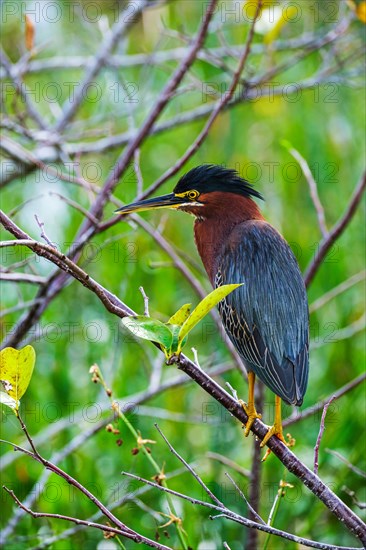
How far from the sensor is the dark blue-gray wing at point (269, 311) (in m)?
2.97

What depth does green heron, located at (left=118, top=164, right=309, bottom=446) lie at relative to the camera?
299 cm

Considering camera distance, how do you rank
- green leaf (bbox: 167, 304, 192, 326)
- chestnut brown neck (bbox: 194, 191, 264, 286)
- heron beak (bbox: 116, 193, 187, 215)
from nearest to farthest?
green leaf (bbox: 167, 304, 192, 326)
heron beak (bbox: 116, 193, 187, 215)
chestnut brown neck (bbox: 194, 191, 264, 286)

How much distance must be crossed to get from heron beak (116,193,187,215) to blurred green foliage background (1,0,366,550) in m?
0.17

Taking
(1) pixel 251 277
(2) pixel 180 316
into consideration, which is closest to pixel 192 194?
(1) pixel 251 277

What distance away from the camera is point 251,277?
3.20 m

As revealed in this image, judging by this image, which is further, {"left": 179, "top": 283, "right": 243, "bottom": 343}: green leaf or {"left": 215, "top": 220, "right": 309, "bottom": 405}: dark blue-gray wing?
{"left": 215, "top": 220, "right": 309, "bottom": 405}: dark blue-gray wing

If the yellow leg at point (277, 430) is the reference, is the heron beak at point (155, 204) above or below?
above

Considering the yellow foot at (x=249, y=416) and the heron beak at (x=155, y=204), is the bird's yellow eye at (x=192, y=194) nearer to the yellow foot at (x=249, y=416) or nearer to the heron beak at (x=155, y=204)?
the heron beak at (x=155, y=204)

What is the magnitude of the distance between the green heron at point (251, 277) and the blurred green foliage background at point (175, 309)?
0.28m

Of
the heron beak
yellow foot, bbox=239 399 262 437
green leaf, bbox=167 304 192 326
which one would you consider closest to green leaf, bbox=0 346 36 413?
green leaf, bbox=167 304 192 326

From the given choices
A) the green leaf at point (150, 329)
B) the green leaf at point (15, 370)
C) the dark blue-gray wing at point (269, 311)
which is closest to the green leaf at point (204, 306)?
the green leaf at point (150, 329)

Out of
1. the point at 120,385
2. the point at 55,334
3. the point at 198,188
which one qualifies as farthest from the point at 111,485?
the point at 198,188

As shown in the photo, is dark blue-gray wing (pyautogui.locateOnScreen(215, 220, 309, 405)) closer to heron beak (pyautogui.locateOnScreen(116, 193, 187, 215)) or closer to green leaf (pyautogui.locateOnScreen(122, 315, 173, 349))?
heron beak (pyautogui.locateOnScreen(116, 193, 187, 215))

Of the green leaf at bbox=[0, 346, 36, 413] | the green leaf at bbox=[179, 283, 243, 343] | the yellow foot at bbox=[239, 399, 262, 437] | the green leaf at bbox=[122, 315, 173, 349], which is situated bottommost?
the yellow foot at bbox=[239, 399, 262, 437]
